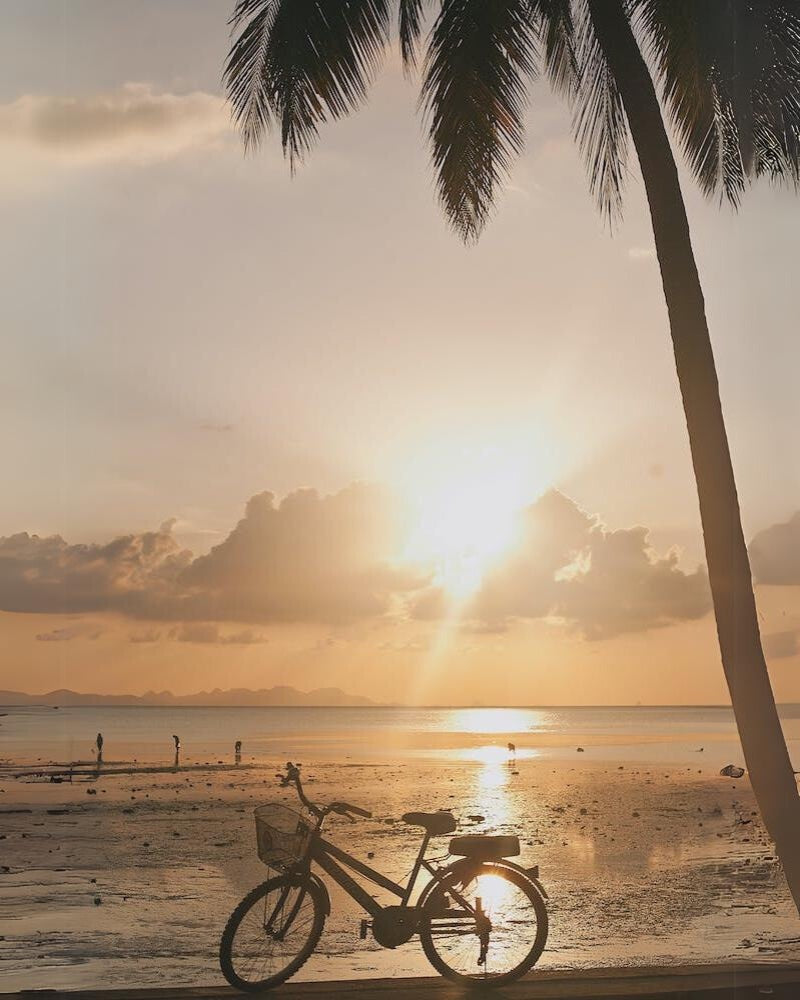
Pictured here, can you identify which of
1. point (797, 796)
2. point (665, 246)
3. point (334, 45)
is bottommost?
point (797, 796)

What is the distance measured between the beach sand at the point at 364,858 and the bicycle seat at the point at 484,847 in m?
2.60

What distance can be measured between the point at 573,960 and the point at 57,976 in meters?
4.69

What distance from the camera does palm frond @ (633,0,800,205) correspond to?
10.0 metres

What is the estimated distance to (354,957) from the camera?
39.0 ft

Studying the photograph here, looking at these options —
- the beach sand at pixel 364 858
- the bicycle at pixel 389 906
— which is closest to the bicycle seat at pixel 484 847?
the bicycle at pixel 389 906

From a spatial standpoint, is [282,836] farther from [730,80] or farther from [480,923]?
[730,80]

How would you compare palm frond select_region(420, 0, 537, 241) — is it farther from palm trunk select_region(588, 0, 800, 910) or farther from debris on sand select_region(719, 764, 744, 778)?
debris on sand select_region(719, 764, 744, 778)

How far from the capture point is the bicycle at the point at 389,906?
8.64 metres

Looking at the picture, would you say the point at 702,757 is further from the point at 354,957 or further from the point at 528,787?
the point at 354,957

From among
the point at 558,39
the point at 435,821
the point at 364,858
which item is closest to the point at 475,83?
the point at 558,39

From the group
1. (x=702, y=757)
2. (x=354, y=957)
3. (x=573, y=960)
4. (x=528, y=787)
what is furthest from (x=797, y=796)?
(x=702, y=757)

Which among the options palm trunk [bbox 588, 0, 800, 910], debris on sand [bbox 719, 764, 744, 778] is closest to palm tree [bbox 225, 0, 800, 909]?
palm trunk [bbox 588, 0, 800, 910]

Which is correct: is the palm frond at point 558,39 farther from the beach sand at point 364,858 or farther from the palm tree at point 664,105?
the beach sand at point 364,858

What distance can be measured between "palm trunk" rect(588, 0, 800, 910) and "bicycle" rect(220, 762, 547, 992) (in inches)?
74.1
